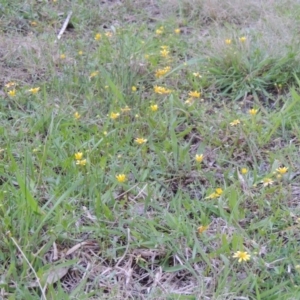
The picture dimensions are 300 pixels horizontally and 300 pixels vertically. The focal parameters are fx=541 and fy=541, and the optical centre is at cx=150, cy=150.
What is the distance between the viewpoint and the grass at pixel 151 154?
1893mm

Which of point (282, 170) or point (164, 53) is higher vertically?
point (282, 170)

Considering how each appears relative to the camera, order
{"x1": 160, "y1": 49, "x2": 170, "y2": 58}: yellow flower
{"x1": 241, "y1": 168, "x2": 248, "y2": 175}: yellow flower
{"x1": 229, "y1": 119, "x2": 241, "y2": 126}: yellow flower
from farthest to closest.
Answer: {"x1": 160, "y1": 49, "x2": 170, "y2": 58}: yellow flower, {"x1": 229, "y1": 119, "x2": 241, "y2": 126}: yellow flower, {"x1": 241, "y1": 168, "x2": 248, "y2": 175}: yellow flower

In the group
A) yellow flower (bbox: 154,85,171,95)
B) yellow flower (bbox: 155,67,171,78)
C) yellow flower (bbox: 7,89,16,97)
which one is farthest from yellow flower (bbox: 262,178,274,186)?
yellow flower (bbox: 7,89,16,97)

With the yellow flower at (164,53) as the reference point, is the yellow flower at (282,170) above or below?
above

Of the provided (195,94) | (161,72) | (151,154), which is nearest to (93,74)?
(161,72)

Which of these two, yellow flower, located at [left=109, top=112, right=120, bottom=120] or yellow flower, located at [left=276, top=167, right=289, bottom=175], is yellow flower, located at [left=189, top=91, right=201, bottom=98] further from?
yellow flower, located at [left=276, top=167, right=289, bottom=175]

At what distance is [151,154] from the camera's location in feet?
8.28

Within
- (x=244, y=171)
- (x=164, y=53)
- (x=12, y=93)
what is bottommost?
(x=12, y=93)

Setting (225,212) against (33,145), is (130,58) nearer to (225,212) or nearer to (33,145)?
(33,145)

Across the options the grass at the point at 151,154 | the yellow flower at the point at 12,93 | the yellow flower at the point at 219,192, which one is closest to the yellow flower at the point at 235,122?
the grass at the point at 151,154

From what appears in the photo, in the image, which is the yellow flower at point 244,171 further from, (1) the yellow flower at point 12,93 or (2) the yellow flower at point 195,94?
(1) the yellow flower at point 12,93

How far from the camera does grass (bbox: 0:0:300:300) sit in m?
1.89

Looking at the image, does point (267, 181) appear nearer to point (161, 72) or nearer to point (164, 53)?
point (161, 72)

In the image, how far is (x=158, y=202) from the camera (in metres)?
2.23
